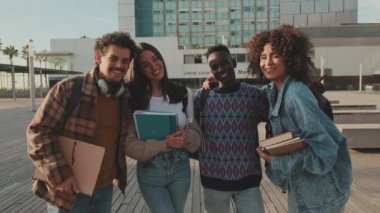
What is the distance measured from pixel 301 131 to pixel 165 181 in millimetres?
1079

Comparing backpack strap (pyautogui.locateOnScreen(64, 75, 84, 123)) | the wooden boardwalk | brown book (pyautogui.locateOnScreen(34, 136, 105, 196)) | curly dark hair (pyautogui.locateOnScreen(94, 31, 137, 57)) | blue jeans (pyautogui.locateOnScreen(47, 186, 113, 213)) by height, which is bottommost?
the wooden boardwalk

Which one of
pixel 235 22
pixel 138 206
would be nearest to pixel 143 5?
pixel 235 22

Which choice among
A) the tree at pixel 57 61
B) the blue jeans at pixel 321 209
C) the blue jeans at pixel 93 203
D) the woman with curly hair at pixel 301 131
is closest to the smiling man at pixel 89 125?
the blue jeans at pixel 93 203

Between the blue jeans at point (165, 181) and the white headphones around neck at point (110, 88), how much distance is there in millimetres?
543

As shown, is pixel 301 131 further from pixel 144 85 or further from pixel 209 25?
pixel 209 25

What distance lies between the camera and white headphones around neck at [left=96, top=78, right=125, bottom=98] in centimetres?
268

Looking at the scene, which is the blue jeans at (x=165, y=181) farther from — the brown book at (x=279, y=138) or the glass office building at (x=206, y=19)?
the glass office building at (x=206, y=19)

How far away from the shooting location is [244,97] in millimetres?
3051

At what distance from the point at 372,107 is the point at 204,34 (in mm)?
72762

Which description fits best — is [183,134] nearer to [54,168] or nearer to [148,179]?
[148,179]

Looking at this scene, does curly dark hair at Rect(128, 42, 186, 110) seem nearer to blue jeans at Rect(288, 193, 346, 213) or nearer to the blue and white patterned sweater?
the blue and white patterned sweater

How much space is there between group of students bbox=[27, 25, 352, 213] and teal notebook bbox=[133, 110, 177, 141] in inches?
2.5

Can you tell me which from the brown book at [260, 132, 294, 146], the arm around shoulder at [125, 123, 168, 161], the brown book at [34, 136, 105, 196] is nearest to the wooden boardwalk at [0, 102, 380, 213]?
the arm around shoulder at [125, 123, 168, 161]

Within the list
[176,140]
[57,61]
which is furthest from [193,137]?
[57,61]
